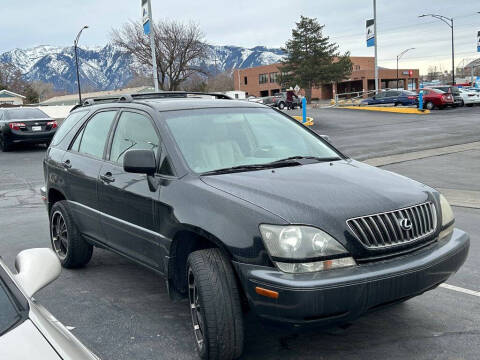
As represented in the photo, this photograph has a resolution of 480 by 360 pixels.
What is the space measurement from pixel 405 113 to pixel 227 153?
29617mm

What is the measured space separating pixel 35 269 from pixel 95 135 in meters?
3.10

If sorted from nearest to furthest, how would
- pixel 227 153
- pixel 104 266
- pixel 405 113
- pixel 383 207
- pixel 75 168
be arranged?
pixel 383 207, pixel 227 153, pixel 75 168, pixel 104 266, pixel 405 113

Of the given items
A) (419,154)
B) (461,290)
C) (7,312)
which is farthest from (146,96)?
(419,154)

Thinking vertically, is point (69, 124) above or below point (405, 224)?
above

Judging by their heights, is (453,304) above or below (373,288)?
below

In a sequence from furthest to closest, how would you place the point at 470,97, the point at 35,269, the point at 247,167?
the point at 470,97 < the point at 247,167 < the point at 35,269

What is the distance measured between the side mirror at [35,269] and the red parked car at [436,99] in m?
35.5

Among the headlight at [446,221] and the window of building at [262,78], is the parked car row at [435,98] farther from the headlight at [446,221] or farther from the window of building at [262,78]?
the window of building at [262,78]

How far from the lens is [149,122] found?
15.0 feet

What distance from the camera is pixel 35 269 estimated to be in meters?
2.48

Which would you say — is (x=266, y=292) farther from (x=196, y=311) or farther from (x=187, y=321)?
(x=187, y=321)

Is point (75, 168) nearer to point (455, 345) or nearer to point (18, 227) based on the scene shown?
point (18, 227)

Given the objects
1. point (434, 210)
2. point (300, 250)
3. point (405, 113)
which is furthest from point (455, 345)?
point (405, 113)

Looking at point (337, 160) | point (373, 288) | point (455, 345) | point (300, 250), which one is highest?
point (337, 160)
